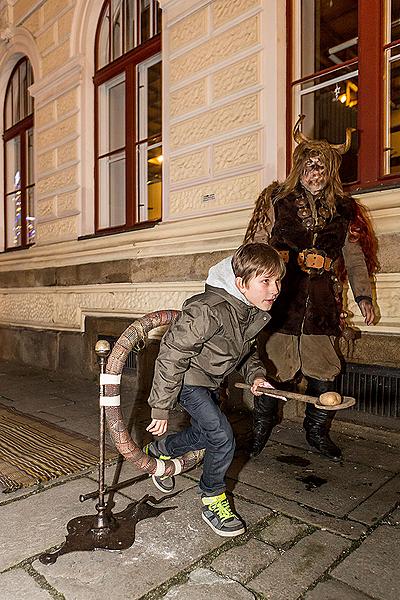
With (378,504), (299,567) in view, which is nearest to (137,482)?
(299,567)

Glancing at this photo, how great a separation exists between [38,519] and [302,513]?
1.27 meters

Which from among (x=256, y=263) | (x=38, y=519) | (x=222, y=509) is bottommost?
(x=38, y=519)

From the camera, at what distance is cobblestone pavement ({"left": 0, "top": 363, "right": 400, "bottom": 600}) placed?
5.80ft

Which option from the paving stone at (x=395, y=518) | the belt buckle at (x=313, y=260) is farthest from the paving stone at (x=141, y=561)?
the belt buckle at (x=313, y=260)

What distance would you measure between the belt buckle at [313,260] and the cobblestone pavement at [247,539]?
1.20m

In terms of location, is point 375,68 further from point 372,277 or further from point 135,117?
point 135,117

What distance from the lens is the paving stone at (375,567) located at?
175cm

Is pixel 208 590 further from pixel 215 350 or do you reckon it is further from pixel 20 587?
pixel 215 350

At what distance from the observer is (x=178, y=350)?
218cm

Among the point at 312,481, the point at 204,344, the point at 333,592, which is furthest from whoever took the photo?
the point at 312,481

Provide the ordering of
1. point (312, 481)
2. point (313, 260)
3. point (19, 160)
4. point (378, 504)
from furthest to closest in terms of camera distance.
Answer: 1. point (19, 160)
2. point (313, 260)
3. point (312, 481)
4. point (378, 504)

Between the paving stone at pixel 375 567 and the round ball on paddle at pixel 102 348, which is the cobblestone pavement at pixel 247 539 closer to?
the paving stone at pixel 375 567

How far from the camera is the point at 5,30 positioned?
7742 mm

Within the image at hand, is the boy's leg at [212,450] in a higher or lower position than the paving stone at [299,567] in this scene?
higher
